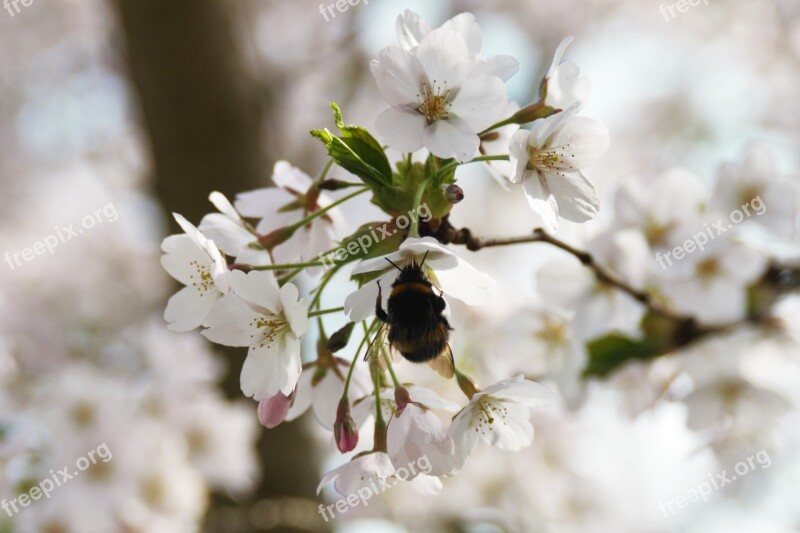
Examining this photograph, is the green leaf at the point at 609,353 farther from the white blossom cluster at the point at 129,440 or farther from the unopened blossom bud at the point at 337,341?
the white blossom cluster at the point at 129,440

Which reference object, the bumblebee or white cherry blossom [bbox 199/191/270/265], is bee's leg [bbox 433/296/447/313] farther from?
white cherry blossom [bbox 199/191/270/265]

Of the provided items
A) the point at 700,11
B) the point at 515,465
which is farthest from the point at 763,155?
the point at 700,11

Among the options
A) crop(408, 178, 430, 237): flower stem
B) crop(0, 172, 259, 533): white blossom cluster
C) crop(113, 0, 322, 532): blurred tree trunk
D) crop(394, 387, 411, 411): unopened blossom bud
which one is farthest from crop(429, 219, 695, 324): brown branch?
crop(113, 0, 322, 532): blurred tree trunk

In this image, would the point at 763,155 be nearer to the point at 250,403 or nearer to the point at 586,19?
the point at 250,403

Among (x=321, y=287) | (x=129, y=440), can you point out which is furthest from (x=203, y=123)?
(x=321, y=287)

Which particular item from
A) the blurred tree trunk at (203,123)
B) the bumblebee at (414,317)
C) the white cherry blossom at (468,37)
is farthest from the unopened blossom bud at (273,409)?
the blurred tree trunk at (203,123)

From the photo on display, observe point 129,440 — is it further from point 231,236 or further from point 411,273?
point 411,273
